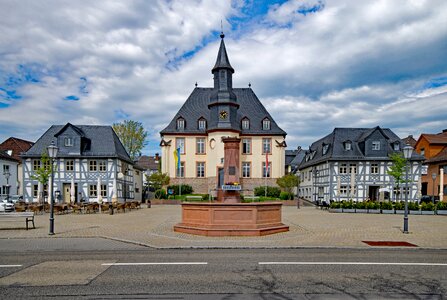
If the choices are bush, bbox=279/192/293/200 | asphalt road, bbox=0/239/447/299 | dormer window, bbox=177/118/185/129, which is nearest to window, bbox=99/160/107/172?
dormer window, bbox=177/118/185/129

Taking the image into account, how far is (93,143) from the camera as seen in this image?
41812 mm

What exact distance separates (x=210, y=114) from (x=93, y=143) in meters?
14.9

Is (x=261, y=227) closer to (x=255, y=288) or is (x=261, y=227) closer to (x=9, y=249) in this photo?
(x=255, y=288)

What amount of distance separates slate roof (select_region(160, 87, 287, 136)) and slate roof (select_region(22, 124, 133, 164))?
633cm

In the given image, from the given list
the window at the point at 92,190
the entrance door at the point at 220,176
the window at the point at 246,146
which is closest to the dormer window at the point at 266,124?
the window at the point at 246,146

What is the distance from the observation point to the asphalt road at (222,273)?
631 centimetres

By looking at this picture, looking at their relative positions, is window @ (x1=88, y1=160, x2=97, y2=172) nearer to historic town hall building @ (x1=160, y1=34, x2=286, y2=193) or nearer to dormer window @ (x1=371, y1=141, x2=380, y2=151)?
historic town hall building @ (x1=160, y1=34, x2=286, y2=193)

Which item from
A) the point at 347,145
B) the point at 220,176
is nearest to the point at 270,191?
the point at 220,176

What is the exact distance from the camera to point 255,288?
656 centimetres

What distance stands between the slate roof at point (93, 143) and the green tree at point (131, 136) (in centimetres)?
1481

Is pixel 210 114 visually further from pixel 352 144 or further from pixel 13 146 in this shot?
pixel 13 146

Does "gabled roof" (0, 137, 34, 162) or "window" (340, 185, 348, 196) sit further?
"gabled roof" (0, 137, 34, 162)

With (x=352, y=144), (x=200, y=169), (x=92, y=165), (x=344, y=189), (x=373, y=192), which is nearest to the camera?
(x=92, y=165)

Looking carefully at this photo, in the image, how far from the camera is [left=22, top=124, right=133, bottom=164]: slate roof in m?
40.3
